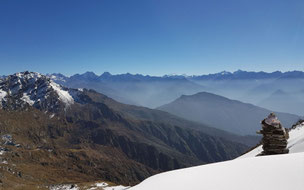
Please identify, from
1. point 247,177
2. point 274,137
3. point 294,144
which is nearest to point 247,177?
point 247,177

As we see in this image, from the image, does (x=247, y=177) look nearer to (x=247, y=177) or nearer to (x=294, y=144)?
(x=247, y=177)

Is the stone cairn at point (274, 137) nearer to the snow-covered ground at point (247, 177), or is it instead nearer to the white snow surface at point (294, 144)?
the white snow surface at point (294, 144)

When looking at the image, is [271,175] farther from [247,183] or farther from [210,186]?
[210,186]

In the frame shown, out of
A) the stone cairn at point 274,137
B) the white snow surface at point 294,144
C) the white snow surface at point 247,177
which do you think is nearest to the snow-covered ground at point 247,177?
the white snow surface at point 247,177

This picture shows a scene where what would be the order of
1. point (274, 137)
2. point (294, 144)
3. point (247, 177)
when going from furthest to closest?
1. point (294, 144)
2. point (274, 137)
3. point (247, 177)

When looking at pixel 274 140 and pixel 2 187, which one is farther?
pixel 2 187

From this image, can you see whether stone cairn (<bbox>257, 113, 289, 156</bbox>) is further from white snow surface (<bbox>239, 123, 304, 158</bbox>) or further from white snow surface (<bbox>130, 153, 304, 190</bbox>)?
white snow surface (<bbox>130, 153, 304, 190</bbox>)

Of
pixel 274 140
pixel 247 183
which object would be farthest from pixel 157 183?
pixel 274 140
